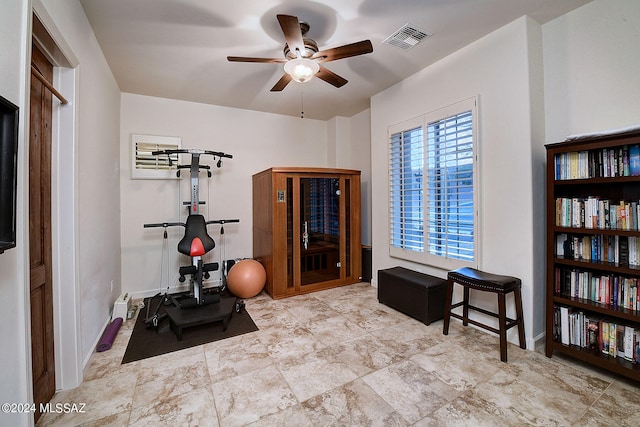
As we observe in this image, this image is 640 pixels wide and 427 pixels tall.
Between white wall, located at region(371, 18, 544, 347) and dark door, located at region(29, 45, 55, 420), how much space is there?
11.4ft

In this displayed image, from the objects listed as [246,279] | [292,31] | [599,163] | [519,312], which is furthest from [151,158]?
[599,163]

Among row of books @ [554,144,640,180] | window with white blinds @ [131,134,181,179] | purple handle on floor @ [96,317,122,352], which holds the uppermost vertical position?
window with white blinds @ [131,134,181,179]

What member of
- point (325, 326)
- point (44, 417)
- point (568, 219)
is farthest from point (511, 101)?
point (44, 417)

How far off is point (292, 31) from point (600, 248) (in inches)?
113

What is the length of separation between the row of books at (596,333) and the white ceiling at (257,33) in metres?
2.56

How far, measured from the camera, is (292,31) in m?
1.94

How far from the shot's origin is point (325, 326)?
2.87m

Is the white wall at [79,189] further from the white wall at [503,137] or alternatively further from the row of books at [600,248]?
the row of books at [600,248]

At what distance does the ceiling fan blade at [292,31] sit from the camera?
1815 millimetres

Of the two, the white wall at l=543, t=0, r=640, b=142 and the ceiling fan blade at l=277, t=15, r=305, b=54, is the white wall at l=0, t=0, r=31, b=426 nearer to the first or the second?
the ceiling fan blade at l=277, t=15, r=305, b=54

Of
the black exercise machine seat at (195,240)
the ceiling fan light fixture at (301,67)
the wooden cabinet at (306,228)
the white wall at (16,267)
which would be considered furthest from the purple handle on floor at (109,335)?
the ceiling fan light fixture at (301,67)

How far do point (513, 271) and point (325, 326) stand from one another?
75.1 inches

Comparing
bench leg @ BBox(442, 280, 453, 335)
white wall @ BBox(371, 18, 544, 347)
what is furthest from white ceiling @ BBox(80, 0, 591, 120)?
bench leg @ BBox(442, 280, 453, 335)

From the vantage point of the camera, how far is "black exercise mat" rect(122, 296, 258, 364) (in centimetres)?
242
